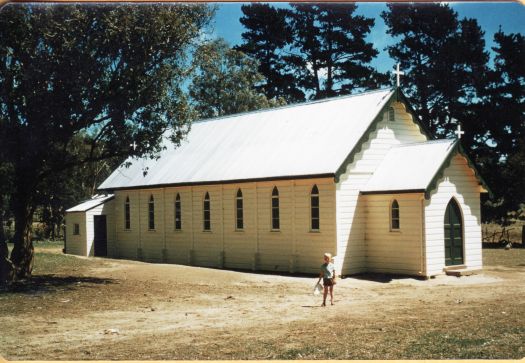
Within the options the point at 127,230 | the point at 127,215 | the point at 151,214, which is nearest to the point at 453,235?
the point at 151,214

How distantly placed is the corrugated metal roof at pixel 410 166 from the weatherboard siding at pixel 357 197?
0.40m

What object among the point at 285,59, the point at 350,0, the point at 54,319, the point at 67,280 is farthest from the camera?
the point at 285,59

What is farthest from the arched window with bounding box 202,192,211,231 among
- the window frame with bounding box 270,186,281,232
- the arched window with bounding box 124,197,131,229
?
the arched window with bounding box 124,197,131,229

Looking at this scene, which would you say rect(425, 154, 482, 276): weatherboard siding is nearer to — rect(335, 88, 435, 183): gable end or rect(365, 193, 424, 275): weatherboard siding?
rect(365, 193, 424, 275): weatherboard siding

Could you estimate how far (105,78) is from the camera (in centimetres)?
2303

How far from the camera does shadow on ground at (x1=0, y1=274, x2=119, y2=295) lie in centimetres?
2216

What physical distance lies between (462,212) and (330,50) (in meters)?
21.8

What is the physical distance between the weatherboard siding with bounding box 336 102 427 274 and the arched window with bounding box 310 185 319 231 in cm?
109

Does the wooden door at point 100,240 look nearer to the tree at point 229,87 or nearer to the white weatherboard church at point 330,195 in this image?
the white weatherboard church at point 330,195

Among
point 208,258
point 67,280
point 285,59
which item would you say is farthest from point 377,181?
point 285,59

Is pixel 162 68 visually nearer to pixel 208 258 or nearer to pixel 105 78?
pixel 105 78

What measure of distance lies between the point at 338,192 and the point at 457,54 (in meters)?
19.7

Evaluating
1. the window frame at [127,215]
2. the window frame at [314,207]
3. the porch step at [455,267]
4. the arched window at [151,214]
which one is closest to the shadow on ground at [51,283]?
the window frame at [314,207]

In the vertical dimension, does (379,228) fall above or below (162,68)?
below
